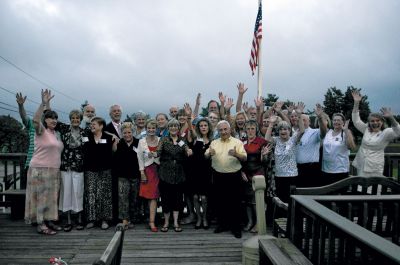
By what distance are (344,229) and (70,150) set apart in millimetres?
4472

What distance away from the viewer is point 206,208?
5.59 metres

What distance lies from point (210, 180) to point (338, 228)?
12.6 ft

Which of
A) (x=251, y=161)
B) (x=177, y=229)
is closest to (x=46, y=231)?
(x=177, y=229)

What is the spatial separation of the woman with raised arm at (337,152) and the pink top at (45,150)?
3830 millimetres

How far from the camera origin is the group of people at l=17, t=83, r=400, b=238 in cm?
519

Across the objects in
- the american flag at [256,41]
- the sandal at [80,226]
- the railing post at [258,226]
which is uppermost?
the american flag at [256,41]

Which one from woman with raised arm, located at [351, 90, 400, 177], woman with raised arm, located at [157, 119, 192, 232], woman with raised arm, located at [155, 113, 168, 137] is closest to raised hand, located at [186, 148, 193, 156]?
woman with raised arm, located at [157, 119, 192, 232]

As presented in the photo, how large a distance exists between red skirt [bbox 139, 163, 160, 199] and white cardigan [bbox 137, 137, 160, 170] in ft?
0.23

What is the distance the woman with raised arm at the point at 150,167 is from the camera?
538 centimetres

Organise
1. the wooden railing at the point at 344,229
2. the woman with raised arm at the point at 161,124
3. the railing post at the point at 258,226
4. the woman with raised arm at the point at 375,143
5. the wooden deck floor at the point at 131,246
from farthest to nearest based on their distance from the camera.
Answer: the woman with raised arm at the point at 161,124
the woman with raised arm at the point at 375,143
the wooden deck floor at the point at 131,246
the railing post at the point at 258,226
the wooden railing at the point at 344,229

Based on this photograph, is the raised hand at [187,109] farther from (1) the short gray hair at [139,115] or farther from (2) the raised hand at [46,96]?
(2) the raised hand at [46,96]

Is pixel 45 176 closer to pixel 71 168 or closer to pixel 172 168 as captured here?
pixel 71 168

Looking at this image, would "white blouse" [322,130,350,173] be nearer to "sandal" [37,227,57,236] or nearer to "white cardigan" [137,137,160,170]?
"white cardigan" [137,137,160,170]

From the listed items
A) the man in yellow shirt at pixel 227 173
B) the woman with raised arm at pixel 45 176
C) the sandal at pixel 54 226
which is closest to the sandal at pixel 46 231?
the woman with raised arm at pixel 45 176
